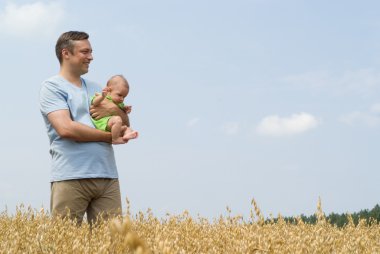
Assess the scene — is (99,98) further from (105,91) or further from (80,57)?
(80,57)

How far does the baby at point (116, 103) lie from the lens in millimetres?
4520

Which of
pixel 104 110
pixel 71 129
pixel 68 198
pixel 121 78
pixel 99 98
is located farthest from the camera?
pixel 121 78

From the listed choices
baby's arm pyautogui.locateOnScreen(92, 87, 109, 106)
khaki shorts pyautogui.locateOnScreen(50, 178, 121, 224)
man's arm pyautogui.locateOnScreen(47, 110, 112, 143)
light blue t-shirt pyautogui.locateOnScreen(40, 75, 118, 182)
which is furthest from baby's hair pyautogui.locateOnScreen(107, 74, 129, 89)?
khaki shorts pyautogui.locateOnScreen(50, 178, 121, 224)

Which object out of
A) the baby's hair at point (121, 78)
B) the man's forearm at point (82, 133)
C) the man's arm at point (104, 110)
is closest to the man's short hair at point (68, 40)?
the baby's hair at point (121, 78)

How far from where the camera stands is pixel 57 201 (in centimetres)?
454

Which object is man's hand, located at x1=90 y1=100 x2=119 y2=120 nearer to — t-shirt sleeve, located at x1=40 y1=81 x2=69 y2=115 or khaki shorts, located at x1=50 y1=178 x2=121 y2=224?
t-shirt sleeve, located at x1=40 y1=81 x2=69 y2=115

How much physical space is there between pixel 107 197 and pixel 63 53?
4.68 feet

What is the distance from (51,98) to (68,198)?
2.96 ft

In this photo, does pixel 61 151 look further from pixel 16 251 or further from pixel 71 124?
pixel 16 251

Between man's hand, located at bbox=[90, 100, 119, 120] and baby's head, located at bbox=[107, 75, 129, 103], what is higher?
baby's head, located at bbox=[107, 75, 129, 103]

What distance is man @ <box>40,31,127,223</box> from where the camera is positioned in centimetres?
450

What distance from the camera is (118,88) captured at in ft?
15.9

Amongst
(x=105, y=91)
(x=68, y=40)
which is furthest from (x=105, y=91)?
(x=68, y=40)

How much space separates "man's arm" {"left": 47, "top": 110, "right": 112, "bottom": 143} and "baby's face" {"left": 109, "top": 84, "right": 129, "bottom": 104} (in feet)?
1.52
